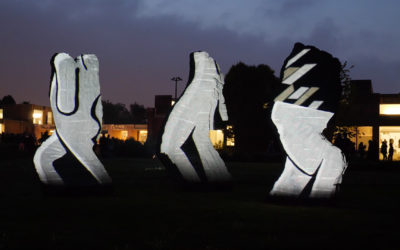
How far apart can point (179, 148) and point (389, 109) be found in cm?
3593

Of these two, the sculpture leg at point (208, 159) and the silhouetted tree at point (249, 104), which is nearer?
the sculpture leg at point (208, 159)

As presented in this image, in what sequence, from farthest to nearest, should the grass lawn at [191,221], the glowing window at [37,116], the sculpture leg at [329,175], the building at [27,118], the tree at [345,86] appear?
the glowing window at [37,116], the building at [27,118], the tree at [345,86], the sculpture leg at [329,175], the grass lawn at [191,221]

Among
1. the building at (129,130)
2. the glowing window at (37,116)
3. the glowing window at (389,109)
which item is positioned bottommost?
the building at (129,130)

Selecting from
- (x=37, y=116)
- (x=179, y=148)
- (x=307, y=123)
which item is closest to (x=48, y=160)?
(x=179, y=148)

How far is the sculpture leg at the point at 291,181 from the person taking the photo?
36.3ft

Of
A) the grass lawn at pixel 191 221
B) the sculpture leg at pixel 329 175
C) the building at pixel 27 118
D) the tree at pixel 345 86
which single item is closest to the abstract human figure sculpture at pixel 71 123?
the grass lawn at pixel 191 221

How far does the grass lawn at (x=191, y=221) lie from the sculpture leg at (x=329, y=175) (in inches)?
12.3

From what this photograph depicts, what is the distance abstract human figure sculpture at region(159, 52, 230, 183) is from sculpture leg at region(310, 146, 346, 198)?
3680 mm

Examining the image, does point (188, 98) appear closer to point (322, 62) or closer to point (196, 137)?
point (196, 137)

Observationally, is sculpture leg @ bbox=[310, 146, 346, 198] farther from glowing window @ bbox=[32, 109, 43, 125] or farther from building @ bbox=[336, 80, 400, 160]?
glowing window @ bbox=[32, 109, 43, 125]

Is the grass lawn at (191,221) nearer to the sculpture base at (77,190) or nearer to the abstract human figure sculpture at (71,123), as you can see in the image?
the sculpture base at (77,190)

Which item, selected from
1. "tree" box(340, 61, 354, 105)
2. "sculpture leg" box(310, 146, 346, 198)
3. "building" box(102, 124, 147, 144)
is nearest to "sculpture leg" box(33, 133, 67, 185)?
"sculpture leg" box(310, 146, 346, 198)

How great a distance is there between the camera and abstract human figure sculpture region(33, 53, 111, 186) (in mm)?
11992

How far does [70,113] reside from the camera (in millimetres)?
12141
